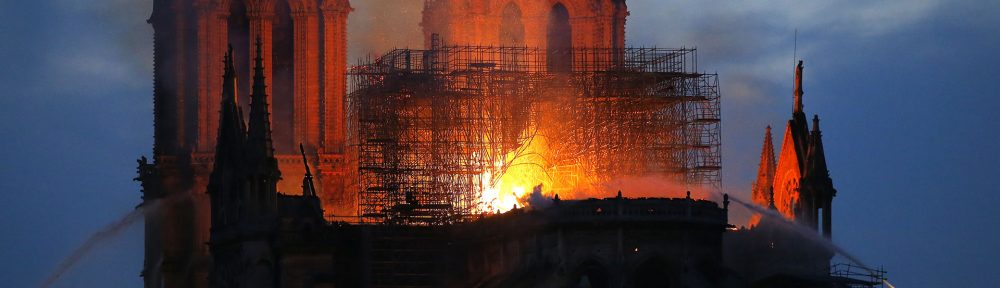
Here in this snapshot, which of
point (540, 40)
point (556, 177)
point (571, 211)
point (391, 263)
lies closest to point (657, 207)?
point (571, 211)

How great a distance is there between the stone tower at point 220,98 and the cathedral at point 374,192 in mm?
78

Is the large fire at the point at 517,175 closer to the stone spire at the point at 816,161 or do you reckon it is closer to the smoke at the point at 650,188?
the smoke at the point at 650,188

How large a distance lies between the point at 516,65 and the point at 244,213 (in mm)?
19797

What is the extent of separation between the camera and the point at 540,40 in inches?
5059

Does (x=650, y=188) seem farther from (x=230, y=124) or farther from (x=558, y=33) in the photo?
(x=230, y=124)

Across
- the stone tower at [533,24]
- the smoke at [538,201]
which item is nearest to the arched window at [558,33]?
the stone tower at [533,24]

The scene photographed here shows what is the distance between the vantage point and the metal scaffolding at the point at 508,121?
119188 mm

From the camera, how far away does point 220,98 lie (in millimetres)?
127250

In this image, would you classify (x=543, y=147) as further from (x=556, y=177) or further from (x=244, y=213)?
(x=244, y=213)

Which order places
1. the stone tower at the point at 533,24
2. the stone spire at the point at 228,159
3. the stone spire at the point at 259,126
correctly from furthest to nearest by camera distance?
the stone tower at the point at 533,24 < the stone spire at the point at 228,159 < the stone spire at the point at 259,126

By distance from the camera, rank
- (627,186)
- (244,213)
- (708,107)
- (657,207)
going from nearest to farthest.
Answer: (657,207) → (244,213) → (627,186) → (708,107)

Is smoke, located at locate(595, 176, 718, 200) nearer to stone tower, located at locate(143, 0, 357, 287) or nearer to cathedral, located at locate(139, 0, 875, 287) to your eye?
cathedral, located at locate(139, 0, 875, 287)

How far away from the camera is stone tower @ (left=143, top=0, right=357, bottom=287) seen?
A: 127 m

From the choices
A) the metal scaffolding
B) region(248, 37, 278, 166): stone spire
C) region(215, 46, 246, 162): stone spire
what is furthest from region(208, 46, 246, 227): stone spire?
the metal scaffolding
